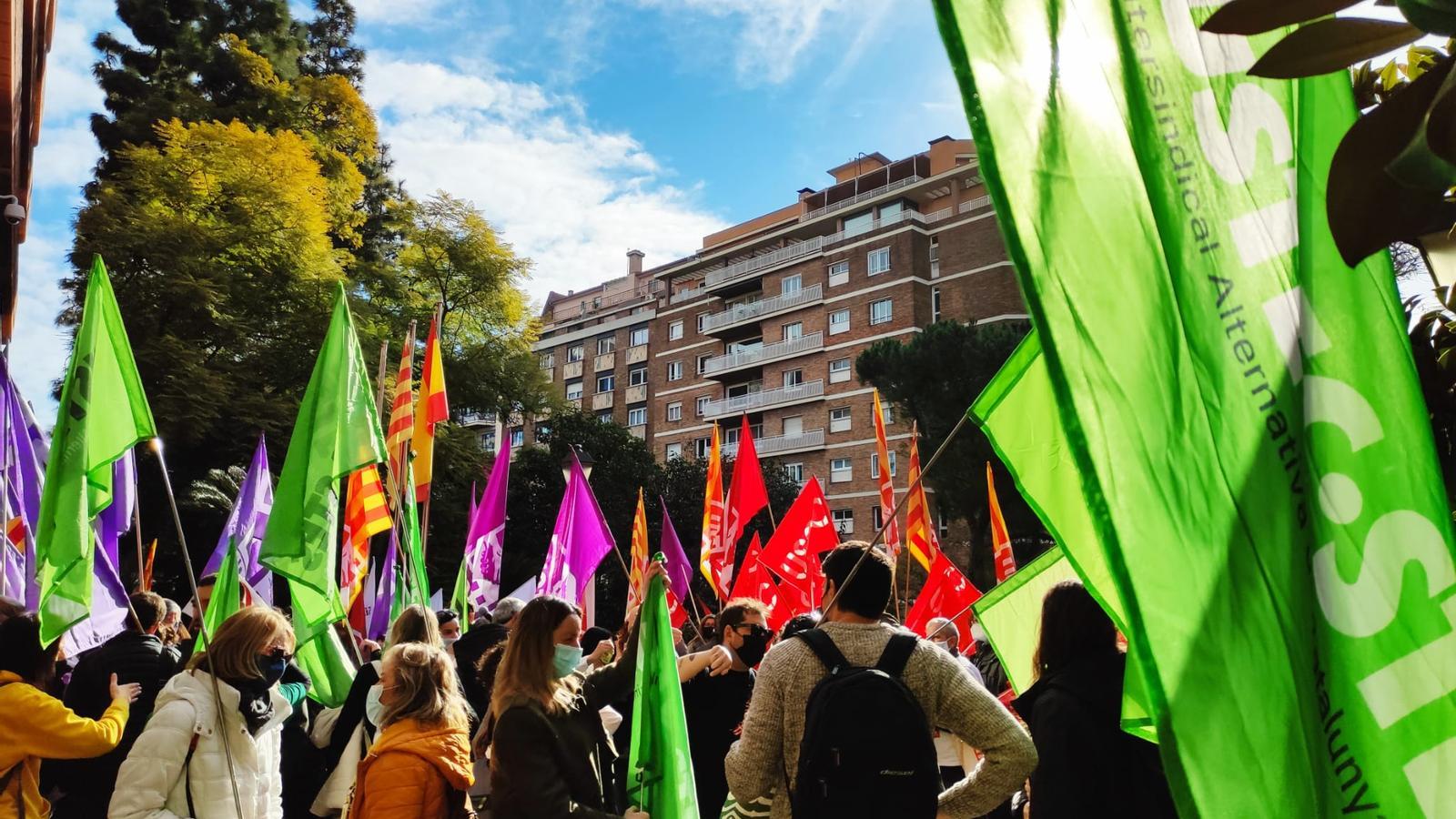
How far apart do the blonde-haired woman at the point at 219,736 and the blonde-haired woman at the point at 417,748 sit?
1.69 feet

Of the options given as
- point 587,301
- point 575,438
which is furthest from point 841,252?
point 587,301

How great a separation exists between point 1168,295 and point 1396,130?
0.27 m

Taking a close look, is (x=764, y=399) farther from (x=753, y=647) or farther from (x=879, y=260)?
(x=753, y=647)

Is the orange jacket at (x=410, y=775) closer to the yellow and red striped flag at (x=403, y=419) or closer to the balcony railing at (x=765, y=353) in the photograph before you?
the yellow and red striped flag at (x=403, y=419)

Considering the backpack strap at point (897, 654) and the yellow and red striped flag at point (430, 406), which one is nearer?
the backpack strap at point (897, 654)

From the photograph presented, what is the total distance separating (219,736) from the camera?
4.05 m

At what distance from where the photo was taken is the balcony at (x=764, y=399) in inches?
1989

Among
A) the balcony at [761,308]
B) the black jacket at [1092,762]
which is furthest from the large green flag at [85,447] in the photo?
the balcony at [761,308]

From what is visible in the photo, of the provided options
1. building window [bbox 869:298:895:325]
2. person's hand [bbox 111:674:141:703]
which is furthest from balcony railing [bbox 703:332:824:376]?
person's hand [bbox 111:674:141:703]

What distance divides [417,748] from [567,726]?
58 centimetres

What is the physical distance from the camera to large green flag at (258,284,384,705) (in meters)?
5.80

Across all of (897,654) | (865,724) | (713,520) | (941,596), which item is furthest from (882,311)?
(865,724)

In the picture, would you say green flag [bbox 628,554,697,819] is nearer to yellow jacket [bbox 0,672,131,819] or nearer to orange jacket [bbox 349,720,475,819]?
orange jacket [bbox 349,720,475,819]

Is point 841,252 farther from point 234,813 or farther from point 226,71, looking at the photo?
point 234,813
